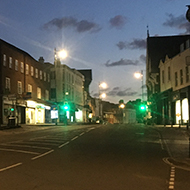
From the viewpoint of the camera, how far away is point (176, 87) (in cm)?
4794

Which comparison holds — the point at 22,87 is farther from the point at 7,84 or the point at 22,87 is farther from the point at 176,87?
the point at 176,87

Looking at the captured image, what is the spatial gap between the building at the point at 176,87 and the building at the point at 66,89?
17.7m

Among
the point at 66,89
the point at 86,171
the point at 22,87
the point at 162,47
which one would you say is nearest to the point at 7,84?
the point at 22,87

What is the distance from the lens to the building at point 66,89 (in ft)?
228

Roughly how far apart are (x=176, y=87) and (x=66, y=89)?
29.8 m

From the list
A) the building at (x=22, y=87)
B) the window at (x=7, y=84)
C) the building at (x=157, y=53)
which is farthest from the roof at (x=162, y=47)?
the window at (x=7, y=84)

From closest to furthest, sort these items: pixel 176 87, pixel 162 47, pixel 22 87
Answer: pixel 176 87, pixel 22 87, pixel 162 47

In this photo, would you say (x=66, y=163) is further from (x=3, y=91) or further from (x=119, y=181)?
(x=3, y=91)

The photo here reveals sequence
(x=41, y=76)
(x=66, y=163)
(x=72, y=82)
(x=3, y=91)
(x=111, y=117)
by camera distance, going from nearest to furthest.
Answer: (x=66, y=163) < (x=3, y=91) < (x=41, y=76) < (x=72, y=82) < (x=111, y=117)

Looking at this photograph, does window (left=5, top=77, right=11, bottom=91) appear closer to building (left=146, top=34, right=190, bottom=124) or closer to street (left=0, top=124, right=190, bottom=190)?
building (left=146, top=34, right=190, bottom=124)

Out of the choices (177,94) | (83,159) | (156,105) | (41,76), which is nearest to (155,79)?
(156,105)

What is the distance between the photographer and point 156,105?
62281 millimetres

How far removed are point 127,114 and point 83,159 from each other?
101m

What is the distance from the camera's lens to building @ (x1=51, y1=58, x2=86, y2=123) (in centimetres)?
6956
